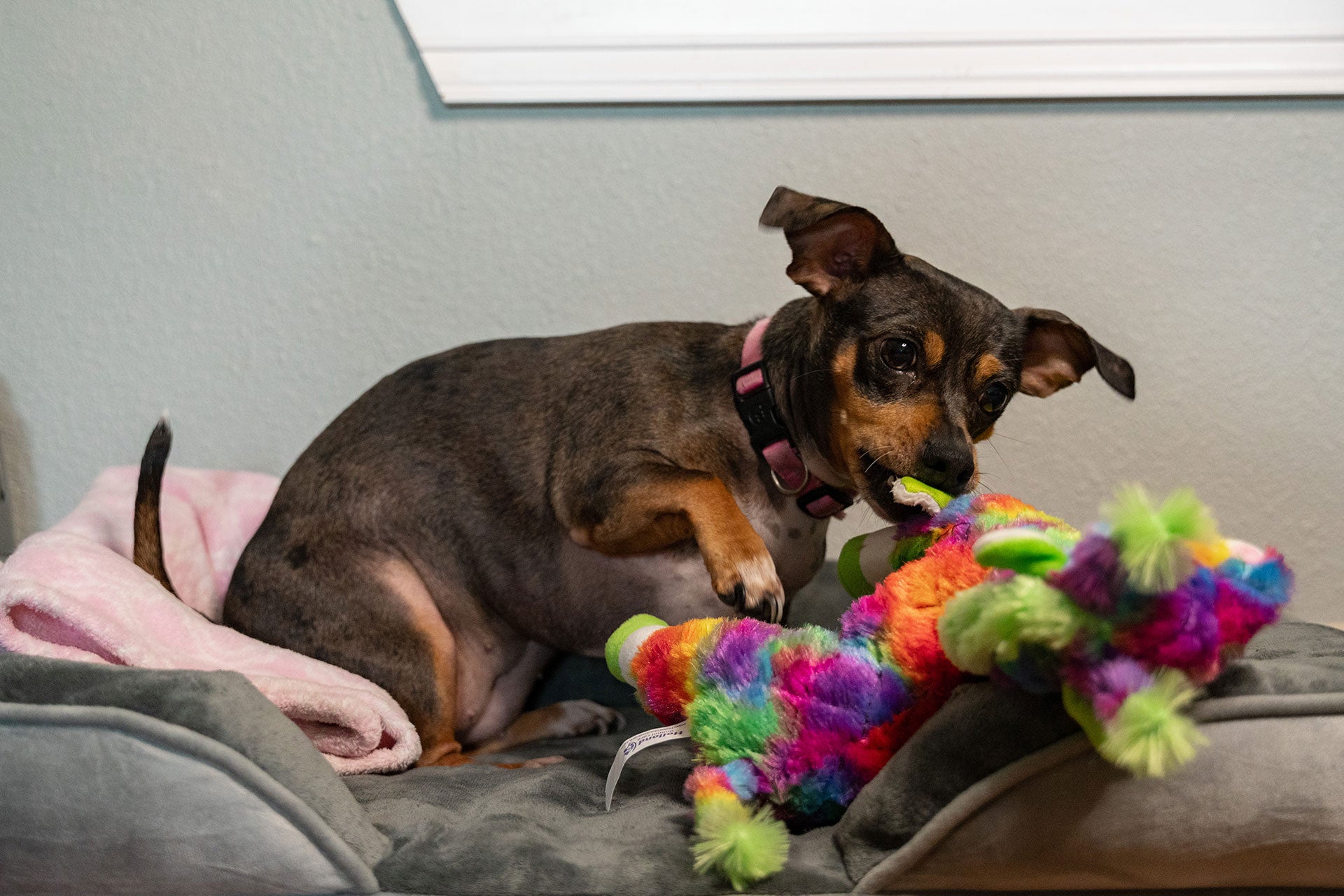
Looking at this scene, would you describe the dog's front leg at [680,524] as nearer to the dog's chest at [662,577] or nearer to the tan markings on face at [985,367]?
the dog's chest at [662,577]

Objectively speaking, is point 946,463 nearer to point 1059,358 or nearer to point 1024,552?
point 1059,358

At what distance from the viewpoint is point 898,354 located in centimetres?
192

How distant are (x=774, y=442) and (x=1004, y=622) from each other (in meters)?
1.06

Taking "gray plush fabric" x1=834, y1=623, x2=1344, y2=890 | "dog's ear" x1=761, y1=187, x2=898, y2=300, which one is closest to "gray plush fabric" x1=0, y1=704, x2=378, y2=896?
"gray plush fabric" x1=834, y1=623, x2=1344, y2=890

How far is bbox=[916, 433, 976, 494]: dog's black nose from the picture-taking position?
179 centimetres

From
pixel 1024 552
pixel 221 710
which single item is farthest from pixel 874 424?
pixel 221 710

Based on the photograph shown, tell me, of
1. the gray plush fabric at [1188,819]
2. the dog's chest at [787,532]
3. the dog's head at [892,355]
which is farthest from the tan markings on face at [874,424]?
the gray plush fabric at [1188,819]

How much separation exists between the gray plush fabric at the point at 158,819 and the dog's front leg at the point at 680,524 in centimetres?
84

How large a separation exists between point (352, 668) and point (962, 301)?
1493 millimetres

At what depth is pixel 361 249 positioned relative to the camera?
2.82m

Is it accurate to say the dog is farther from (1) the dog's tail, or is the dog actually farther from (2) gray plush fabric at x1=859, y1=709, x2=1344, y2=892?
(2) gray plush fabric at x1=859, y1=709, x2=1344, y2=892

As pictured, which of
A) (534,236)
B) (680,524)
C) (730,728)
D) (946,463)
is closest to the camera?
(730,728)

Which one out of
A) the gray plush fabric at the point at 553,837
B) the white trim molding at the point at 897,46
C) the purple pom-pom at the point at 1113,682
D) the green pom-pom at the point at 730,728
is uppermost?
the white trim molding at the point at 897,46

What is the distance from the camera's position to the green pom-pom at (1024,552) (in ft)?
3.52
